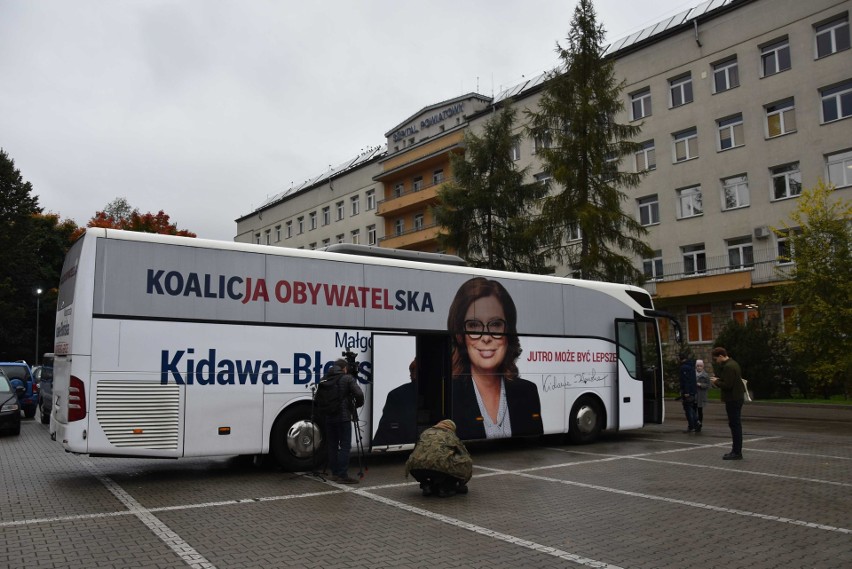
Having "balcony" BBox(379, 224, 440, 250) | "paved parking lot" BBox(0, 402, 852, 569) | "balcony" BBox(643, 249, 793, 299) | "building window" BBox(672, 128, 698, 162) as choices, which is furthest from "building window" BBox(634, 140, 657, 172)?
"paved parking lot" BBox(0, 402, 852, 569)

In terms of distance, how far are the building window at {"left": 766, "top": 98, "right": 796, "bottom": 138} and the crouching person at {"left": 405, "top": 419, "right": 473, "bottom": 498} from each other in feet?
101

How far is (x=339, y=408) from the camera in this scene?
9922 millimetres

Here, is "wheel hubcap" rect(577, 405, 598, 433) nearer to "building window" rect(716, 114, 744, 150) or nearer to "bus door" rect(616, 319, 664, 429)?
"bus door" rect(616, 319, 664, 429)

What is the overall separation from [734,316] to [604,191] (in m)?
13.5

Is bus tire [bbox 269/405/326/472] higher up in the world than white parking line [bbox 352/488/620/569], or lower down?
higher up

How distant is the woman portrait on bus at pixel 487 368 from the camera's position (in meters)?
12.7

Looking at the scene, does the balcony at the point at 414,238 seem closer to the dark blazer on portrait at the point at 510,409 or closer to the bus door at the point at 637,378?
the bus door at the point at 637,378

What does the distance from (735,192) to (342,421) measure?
31047 mm

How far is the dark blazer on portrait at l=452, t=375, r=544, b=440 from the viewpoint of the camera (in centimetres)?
1255

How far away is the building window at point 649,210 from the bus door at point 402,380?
95.7ft

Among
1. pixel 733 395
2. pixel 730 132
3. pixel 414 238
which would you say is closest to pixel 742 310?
pixel 730 132

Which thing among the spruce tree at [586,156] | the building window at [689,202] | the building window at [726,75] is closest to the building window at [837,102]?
the building window at [726,75]

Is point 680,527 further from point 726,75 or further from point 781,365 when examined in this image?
point 726,75

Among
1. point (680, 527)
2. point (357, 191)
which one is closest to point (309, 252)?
point (680, 527)
